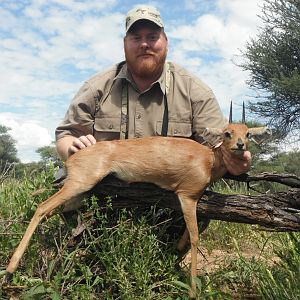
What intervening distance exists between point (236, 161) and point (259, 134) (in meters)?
0.27

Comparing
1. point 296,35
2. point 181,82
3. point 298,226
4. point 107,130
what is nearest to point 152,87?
point 181,82

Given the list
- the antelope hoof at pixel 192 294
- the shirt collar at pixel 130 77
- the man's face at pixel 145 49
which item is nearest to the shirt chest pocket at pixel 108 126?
the shirt collar at pixel 130 77

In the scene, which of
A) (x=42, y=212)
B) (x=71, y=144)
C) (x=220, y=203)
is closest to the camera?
(x=42, y=212)

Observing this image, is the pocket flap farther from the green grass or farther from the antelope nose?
the antelope nose

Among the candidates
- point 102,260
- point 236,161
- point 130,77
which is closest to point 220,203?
point 236,161

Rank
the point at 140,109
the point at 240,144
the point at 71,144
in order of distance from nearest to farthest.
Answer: the point at 240,144 → the point at 71,144 → the point at 140,109

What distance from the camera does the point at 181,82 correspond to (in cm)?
483

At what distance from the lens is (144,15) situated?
15.1 ft

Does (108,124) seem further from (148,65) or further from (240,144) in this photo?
(240,144)

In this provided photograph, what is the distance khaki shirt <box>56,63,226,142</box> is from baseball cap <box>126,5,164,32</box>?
0.47 m

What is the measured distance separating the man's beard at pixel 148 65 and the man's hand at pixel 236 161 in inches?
51.0

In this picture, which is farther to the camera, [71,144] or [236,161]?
[71,144]

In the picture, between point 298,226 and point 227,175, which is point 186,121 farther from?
point 298,226

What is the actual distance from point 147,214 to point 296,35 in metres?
16.3
